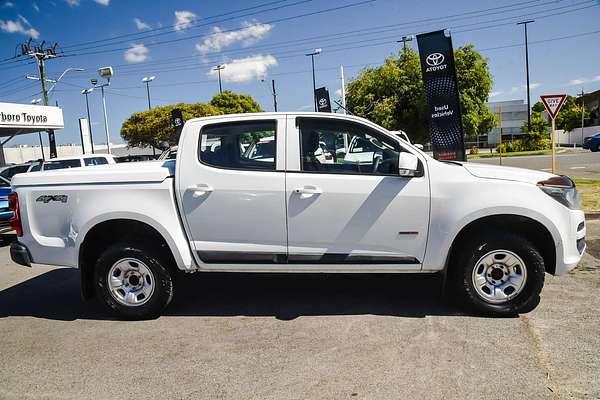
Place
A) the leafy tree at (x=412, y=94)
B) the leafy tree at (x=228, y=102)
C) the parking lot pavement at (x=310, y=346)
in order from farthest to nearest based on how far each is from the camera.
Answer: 1. the leafy tree at (x=228, y=102)
2. the leafy tree at (x=412, y=94)
3. the parking lot pavement at (x=310, y=346)

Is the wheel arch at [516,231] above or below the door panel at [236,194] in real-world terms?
below

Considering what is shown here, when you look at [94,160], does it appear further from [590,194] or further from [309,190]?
[590,194]

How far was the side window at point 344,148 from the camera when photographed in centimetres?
425

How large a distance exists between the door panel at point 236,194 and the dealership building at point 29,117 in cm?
2374

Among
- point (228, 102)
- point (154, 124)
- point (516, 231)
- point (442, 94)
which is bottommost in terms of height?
point (516, 231)

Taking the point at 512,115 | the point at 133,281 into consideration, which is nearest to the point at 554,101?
the point at 133,281

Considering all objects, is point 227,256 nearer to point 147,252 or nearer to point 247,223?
point 247,223

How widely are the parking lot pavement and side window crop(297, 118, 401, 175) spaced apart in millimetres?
1426

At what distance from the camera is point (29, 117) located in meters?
24.8

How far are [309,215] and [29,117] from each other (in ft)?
84.2

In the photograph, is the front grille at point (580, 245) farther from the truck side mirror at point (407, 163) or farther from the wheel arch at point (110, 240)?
the wheel arch at point (110, 240)

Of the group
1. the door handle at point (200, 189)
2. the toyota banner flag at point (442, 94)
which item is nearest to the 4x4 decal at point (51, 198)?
the door handle at point (200, 189)

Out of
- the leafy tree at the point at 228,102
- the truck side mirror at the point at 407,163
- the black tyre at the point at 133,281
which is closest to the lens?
the truck side mirror at the point at 407,163

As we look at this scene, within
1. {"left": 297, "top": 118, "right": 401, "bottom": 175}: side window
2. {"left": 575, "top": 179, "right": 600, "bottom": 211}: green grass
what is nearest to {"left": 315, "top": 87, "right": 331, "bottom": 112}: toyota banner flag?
{"left": 575, "top": 179, "right": 600, "bottom": 211}: green grass
